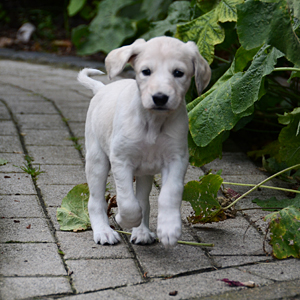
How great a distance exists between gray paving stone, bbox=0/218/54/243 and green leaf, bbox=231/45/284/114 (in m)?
1.47

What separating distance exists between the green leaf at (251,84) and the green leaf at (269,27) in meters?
0.46

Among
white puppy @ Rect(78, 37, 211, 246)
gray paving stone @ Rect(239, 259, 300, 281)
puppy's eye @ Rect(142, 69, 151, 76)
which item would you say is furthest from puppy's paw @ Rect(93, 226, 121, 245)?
puppy's eye @ Rect(142, 69, 151, 76)

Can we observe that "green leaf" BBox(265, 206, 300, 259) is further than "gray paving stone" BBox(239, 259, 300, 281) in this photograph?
Yes

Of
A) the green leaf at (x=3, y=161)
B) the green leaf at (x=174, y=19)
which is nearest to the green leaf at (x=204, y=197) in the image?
the green leaf at (x=3, y=161)

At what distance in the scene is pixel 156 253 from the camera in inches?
107

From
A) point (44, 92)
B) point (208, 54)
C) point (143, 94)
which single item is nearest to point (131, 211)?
point (143, 94)

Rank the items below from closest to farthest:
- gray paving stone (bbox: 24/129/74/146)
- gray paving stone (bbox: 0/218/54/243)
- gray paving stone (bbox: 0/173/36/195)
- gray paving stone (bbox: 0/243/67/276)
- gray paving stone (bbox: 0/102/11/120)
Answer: gray paving stone (bbox: 0/243/67/276)
gray paving stone (bbox: 0/218/54/243)
gray paving stone (bbox: 0/173/36/195)
gray paving stone (bbox: 24/129/74/146)
gray paving stone (bbox: 0/102/11/120)

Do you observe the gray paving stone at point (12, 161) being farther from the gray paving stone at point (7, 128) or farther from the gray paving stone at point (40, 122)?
the gray paving stone at point (40, 122)

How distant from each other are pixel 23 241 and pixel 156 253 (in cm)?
75

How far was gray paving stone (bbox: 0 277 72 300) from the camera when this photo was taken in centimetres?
216

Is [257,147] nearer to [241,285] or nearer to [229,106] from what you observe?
[229,106]

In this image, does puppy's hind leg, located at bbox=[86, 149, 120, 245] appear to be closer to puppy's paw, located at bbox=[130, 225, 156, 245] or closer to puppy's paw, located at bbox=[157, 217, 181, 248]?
puppy's paw, located at bbox=[130, 225, 156, 245]

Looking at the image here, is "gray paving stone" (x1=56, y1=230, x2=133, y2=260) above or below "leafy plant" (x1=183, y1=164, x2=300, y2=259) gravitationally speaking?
below

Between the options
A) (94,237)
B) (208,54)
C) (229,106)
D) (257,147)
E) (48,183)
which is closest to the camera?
(94,237)
